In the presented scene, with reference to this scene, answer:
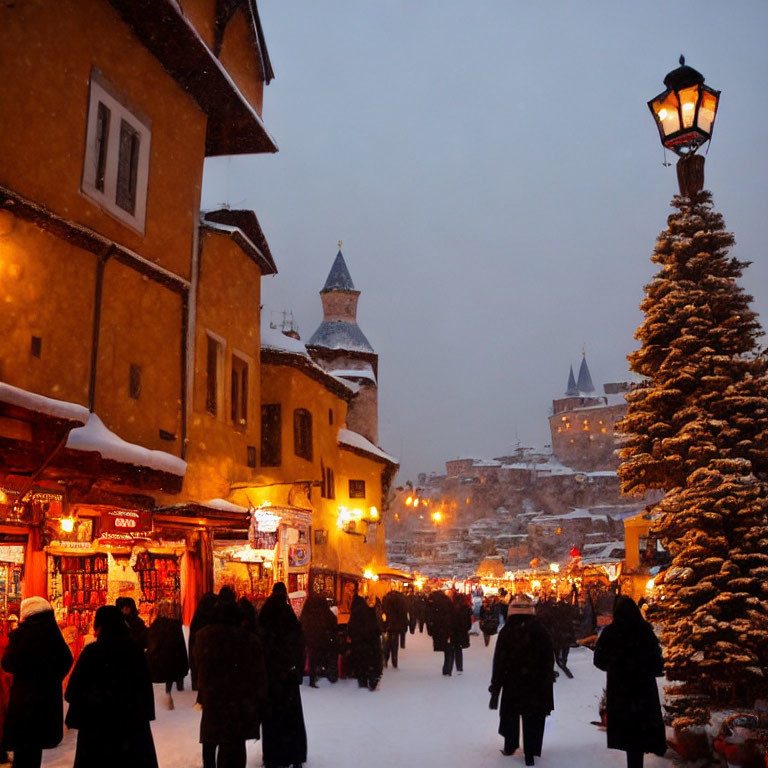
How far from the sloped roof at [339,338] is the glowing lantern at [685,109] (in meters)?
31.5

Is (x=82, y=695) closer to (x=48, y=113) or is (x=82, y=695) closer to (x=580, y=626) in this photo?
(x=48, y=113)

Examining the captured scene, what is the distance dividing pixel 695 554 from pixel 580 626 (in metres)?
16.1

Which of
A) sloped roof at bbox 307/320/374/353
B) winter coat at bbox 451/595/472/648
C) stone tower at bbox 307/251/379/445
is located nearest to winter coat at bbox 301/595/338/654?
winter coat at bbox 451/595/472/648

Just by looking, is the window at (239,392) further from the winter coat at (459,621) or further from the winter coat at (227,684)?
the winter coat at (227,684)

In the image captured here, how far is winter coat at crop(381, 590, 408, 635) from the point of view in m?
17.9

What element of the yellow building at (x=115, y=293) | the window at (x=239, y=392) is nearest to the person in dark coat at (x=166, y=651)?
the yellow building at (x=115, y=293)

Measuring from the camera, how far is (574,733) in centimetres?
949

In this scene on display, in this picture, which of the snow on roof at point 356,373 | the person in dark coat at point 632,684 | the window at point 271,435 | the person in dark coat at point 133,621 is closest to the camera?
the person in dark coat at point 632,684

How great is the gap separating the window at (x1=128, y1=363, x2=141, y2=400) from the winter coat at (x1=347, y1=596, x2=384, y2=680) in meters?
5.17

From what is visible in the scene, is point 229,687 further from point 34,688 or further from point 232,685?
point 34,688

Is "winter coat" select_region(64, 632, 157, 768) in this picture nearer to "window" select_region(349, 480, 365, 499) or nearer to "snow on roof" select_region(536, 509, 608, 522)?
"window" select_region(349, 480, 365, 499)

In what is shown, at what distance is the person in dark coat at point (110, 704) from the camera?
5.46 meters

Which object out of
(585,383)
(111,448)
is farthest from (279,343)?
(585,383)

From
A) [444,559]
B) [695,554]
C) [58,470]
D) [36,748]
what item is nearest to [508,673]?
[695,554]
